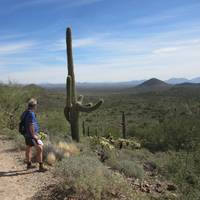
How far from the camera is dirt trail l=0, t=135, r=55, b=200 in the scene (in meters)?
7.85

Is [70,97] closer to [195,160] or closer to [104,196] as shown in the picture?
[195,160]

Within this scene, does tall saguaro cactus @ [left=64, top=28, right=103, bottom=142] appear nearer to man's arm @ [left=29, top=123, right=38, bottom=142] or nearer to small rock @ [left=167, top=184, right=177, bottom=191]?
small rock @ [left=167, top=184, right=177, bottom=191]

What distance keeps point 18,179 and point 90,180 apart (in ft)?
7.49

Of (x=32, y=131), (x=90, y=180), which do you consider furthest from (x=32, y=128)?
(x=90, y=180)

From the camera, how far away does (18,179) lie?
880 centimetres

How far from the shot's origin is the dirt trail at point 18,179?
309 inches

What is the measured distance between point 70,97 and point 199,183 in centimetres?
693

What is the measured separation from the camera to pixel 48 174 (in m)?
9.15

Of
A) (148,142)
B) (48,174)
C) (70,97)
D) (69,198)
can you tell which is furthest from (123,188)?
(148,142)

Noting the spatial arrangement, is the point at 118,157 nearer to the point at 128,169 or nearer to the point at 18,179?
the point at 128,169

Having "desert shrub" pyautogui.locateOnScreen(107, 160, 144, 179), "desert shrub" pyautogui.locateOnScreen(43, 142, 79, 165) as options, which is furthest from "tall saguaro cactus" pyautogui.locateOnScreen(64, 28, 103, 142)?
"desert shrub" pyautogui.locateOnScreen(107, 160, 144, 179)

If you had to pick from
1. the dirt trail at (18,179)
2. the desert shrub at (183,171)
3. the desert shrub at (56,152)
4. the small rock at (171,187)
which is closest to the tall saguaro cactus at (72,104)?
the desert shrub at (183,171)

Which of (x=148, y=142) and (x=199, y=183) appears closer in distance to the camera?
(x=199, y=183)

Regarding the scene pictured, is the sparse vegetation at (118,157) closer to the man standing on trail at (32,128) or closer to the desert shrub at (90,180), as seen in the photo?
the desert shrub at (90,180)
